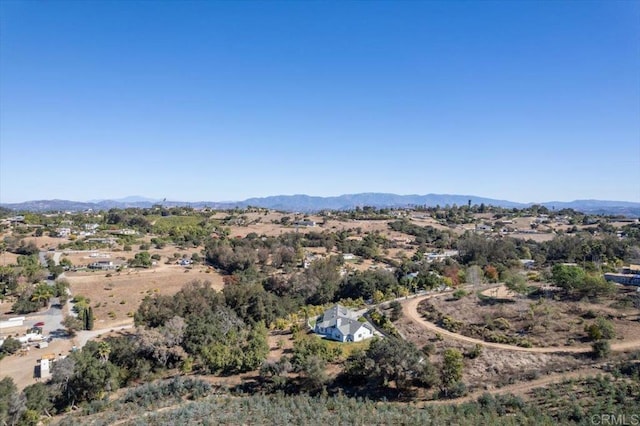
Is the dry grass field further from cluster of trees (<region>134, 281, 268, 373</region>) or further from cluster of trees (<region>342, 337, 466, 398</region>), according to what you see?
cluster of trees (<region>342, 337, 466, 398</region>)

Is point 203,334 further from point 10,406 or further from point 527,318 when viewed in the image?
point 527,318

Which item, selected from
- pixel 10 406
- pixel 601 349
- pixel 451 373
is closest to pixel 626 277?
pixel 601 349

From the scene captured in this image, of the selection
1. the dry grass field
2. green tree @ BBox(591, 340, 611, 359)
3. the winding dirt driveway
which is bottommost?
the dry grass field

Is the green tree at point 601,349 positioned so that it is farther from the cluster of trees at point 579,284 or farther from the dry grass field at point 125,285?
the dry grass field at point 125,285

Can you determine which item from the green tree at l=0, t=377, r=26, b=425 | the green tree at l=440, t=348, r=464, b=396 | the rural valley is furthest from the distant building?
the green tree at l=0, t=377, r=26, b=425

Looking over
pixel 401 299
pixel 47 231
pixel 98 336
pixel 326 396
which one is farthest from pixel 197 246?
pixel 326 396

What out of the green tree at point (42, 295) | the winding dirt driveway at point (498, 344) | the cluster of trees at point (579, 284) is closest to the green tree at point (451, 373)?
the winding dirt driveway at point (498, 344)

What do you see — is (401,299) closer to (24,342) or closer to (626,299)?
(626,299)

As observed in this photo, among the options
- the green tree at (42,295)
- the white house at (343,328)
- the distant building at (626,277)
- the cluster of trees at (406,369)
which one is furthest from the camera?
the green tree at (42,295)

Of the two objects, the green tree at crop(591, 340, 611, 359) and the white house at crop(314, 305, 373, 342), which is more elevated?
the green tree at crop(591, 340, 611, 359)
